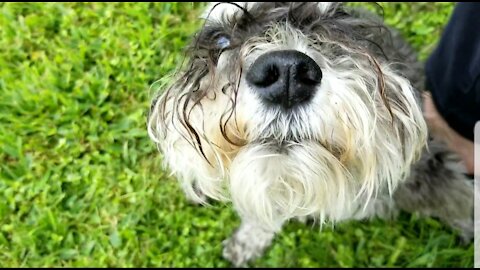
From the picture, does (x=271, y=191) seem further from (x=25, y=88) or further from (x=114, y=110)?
(x=25, y=88)

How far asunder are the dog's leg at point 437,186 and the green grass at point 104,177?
344 mm

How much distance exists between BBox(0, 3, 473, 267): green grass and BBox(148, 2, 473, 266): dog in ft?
2.56

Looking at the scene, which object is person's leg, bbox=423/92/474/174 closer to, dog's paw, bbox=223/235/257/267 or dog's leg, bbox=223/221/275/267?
dog's leg, bbox=223/221/275/267

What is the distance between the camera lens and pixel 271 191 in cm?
189

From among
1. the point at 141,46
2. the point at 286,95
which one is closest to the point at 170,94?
the point at 286,95

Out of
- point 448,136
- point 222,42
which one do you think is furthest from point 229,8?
point 448,136

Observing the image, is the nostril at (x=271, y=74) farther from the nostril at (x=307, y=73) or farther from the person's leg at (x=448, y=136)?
the person's leg at (x=448, y=136)

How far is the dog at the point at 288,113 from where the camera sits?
1.66 m

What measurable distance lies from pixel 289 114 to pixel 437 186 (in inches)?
38.8

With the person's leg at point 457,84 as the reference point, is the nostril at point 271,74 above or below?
above

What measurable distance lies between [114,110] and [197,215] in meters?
0.62

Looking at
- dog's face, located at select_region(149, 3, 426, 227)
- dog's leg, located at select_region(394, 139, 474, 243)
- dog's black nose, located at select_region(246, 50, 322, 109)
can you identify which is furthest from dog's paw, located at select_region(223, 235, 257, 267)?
dog's black nose, located at select_region(246, 50, 322, 109)

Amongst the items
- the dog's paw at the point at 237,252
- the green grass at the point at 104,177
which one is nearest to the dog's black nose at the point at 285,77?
the green grass at the point at 104,177

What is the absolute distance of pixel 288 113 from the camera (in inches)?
66.1
